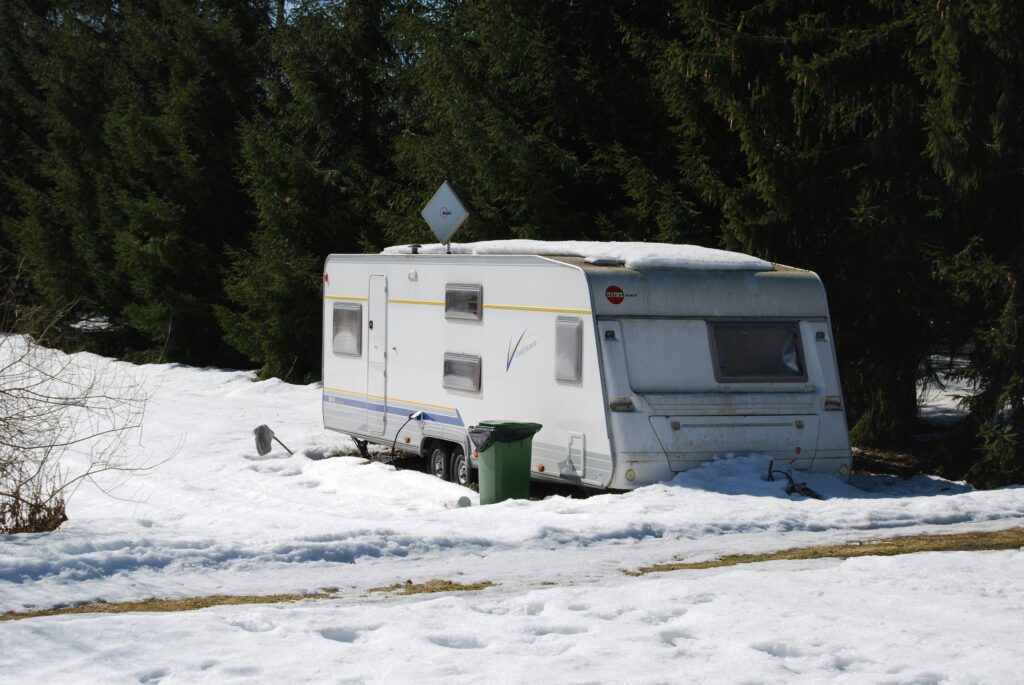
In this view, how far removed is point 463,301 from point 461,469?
6.45 ft

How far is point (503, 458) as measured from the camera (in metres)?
13.7

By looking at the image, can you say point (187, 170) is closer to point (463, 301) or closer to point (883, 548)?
point (463, 301)

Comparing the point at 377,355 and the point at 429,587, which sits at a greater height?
the point at 377,355

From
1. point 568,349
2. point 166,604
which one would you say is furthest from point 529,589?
point 568,349

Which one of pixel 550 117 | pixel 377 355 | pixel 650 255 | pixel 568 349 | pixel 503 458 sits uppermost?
pixel 550 117

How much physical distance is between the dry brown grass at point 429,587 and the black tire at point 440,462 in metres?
6.29

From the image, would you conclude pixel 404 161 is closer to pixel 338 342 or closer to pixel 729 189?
pixel 338 342

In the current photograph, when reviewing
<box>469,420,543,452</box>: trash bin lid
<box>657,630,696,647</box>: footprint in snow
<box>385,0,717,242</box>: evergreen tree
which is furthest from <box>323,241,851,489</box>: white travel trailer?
<box>657,630,696,647</box>: footprint in snow

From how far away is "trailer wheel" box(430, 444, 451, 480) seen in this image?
15.9m

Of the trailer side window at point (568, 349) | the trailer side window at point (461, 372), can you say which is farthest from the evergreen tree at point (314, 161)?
the trailer side window at point (568, 349)

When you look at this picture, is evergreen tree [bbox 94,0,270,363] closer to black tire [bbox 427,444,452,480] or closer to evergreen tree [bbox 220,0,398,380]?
evergreen tree [bbox 220,0,398,380]

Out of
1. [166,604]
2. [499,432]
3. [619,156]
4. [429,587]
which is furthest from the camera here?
[619,156]

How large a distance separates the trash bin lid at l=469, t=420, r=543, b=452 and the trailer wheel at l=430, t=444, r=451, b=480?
2051 millimetres

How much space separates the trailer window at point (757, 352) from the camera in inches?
542
